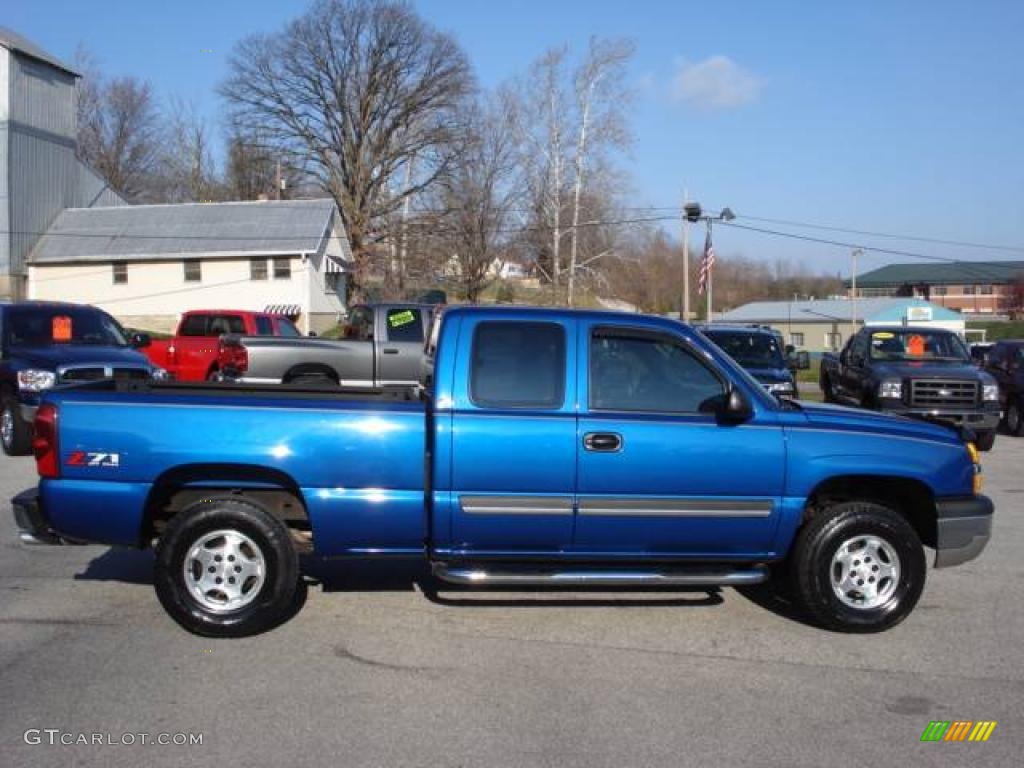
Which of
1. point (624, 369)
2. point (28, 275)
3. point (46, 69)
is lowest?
point (624, 369)

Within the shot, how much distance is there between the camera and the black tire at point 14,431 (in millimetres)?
11672

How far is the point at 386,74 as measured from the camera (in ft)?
171

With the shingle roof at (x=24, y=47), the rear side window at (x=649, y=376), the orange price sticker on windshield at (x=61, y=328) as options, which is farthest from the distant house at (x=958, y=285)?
the rear side window at (x=649, y=376)

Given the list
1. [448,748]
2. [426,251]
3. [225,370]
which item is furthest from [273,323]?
[426,251]

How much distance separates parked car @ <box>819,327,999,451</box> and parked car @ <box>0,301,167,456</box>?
10.4m

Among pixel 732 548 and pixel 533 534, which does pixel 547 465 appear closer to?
pixel 533 534

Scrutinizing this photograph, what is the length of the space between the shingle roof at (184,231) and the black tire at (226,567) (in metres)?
35.2

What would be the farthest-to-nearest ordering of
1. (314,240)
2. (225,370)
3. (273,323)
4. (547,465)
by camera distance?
(314,240)
(273,323)
(225,370)
(547,465)

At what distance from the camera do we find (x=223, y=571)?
5277 millimetres

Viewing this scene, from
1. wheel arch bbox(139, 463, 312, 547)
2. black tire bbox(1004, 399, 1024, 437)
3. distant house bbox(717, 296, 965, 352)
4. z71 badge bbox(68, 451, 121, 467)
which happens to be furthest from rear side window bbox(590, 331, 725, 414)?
distant house bbox(717, 296, 965, 352)

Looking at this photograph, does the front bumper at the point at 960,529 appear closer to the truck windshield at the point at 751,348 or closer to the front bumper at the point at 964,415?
the front bumper at the point at 964,415

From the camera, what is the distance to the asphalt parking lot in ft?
13.2

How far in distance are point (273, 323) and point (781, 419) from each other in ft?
50.8

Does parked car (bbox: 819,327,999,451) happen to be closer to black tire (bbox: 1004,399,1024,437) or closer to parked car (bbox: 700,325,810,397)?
parked car (bbox: 700,325,810,397)
